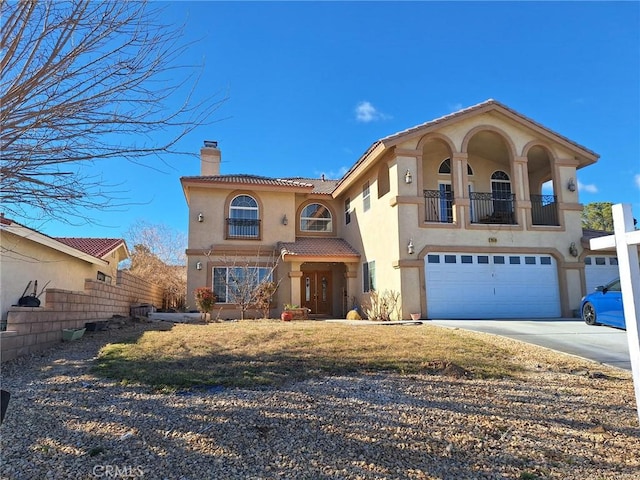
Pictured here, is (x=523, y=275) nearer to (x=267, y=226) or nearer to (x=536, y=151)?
(x=536, y=151)

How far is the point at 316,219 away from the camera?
21.1 metres

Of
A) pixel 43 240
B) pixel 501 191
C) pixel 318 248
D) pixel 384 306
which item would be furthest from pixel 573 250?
pixel 43 240

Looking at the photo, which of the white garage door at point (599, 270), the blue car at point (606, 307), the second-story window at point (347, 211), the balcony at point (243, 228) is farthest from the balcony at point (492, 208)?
the balcony at point (243, 228)

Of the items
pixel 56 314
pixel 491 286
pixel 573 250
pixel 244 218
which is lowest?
pixel 56 314

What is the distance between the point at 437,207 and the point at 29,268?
13.3 metres

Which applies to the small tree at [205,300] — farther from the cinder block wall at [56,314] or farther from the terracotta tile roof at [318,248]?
the terracotta tile roof at [318,248]

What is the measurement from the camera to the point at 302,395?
4867 millimetres

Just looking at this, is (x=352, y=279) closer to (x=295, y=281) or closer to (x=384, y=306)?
(x=295, y=281)

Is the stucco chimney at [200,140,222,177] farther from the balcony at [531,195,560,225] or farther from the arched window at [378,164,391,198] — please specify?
the balcony at [531,195,560,225]

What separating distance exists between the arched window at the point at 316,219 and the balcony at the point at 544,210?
368 inches

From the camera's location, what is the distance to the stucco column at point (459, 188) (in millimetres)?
15031

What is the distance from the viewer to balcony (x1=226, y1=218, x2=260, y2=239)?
→ 62.6ft

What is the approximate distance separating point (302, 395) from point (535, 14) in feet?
35.6

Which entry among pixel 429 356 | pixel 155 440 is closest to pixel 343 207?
pixel 429 356
